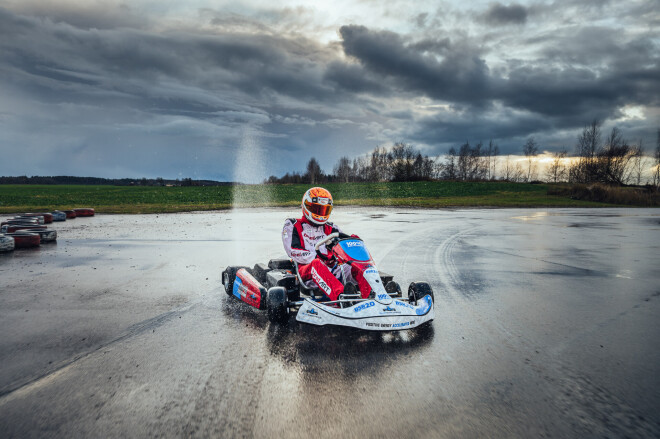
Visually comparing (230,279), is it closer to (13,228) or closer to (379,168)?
(13,228)

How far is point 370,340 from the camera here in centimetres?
438

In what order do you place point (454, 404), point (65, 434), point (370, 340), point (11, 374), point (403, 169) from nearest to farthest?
point (65, 434), point (454, 404), point (11, 374), point (370, 340), point (403, 169)

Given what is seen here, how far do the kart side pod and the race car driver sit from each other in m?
0.64

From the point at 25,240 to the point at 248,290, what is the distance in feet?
29.6

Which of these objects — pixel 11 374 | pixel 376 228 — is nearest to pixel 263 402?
pixel 11 374

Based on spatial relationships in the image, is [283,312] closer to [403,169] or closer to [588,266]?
[588,266]

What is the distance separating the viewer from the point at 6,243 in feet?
33.4

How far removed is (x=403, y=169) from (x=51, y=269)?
86725 mm

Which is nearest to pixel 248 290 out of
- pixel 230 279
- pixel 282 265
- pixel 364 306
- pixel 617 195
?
pixel 230 279

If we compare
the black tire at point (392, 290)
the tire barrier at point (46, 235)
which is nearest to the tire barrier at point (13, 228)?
the tire barrier at point (46, 235)

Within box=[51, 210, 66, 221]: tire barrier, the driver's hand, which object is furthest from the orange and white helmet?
box=[51, 210, 66, 221]: tire barrier

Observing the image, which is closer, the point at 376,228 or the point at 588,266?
the point at 588,266

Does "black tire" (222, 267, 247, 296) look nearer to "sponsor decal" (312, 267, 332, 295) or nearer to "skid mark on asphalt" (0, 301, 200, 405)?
"skid mark on asphalt" (0, 301, 200, 405)

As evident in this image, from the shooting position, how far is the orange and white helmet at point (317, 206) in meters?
6.17
